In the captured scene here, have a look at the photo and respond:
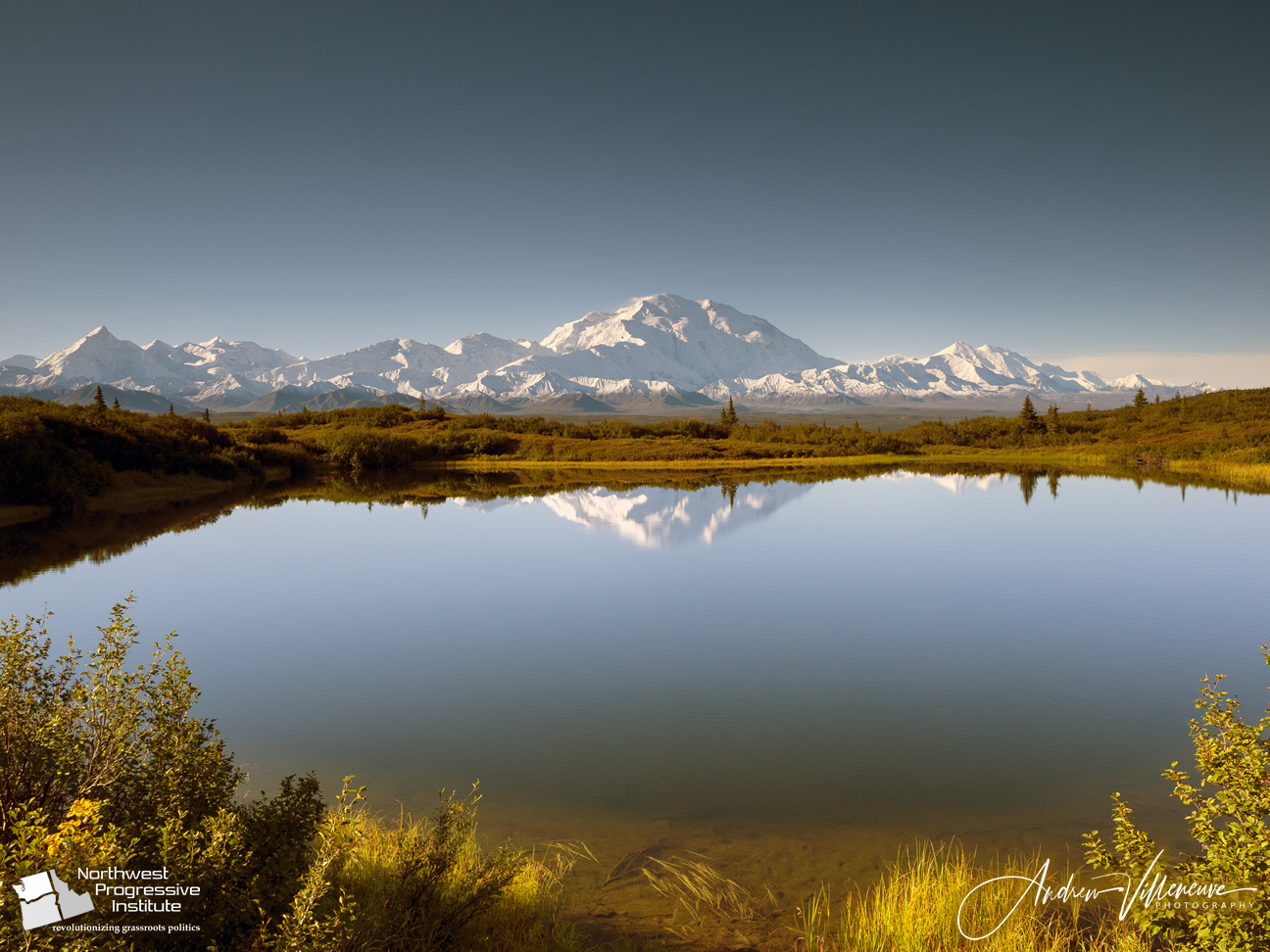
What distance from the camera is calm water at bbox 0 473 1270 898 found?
7.96 metres

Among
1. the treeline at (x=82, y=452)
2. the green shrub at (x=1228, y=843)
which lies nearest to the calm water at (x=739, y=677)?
the green shrub at (x=1228, y=843)

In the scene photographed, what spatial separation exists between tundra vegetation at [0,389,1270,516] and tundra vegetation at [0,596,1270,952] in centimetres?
3950

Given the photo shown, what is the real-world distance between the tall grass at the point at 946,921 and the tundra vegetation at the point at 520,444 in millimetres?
42573

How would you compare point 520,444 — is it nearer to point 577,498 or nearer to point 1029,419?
point 577,498

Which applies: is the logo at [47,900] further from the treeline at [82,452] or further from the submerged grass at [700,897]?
the treeline at [82,452]

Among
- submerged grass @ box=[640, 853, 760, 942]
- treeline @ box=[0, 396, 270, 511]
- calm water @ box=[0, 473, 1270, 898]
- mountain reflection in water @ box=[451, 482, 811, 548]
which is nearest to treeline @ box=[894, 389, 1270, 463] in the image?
mountain reflection in water @ box=[451, 482, 811, 548]

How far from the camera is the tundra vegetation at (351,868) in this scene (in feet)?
12.3

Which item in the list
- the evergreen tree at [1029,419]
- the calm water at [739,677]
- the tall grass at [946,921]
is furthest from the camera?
the evergreen tree at [1029,419]

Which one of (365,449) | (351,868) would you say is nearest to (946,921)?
(351,868)

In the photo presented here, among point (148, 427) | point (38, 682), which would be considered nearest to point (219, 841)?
point (38, 682)

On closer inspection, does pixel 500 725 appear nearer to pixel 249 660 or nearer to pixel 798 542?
pixel 249 660

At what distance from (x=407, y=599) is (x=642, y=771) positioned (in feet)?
39.5

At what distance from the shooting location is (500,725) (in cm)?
1029
